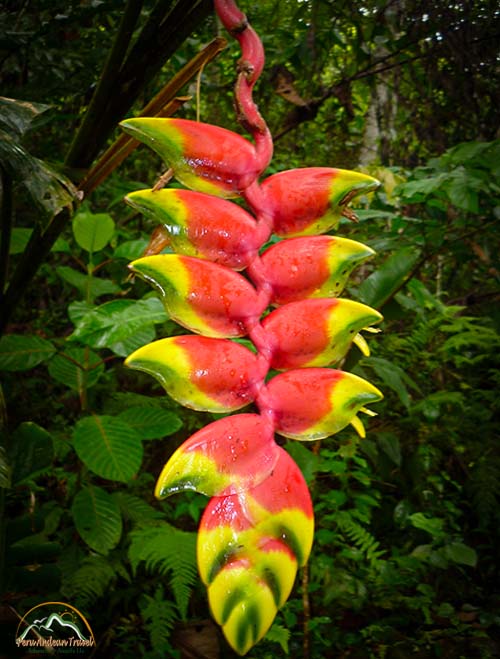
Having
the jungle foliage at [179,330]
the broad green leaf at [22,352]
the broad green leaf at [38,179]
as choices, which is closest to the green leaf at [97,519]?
the jungle foliage at [179,330]

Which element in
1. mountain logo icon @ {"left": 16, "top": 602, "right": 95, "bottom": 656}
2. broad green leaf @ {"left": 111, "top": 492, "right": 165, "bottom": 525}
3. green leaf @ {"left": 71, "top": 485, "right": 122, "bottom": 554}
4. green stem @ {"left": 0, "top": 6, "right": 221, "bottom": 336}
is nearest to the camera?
green stem @ {"left": 0, "top": 6, "right": 221, "bottom": 336}

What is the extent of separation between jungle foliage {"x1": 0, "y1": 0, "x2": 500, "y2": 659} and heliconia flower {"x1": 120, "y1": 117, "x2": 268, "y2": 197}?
0.42 feet

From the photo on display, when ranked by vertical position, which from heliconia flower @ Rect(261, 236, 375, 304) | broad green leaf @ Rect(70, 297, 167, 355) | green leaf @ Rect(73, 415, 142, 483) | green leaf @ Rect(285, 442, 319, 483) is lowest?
green leaf @ Rect(73, 415, 142, 483)

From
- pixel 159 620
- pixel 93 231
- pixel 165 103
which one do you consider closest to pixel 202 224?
pixel 165 103

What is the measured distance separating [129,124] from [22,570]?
0.67m

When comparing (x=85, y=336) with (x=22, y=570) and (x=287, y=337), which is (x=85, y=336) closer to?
(x=22, y=570)

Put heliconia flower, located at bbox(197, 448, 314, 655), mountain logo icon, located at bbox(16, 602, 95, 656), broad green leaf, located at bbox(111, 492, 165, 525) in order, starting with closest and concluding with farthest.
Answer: heliconia flower, located at bbox(197, 448, 314, 655)
mountain logo icon, located at bbox(16, 602, 95, 656)
broad green leaf, located at bbox(111, 492, 165, 525)

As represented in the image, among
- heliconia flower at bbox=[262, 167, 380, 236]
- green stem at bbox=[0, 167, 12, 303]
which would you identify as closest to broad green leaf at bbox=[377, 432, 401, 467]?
green stem at bbox=[0, 167, 12, 303]

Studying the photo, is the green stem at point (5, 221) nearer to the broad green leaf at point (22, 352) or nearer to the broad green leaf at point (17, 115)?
the broad green leaf at point (17, 115)

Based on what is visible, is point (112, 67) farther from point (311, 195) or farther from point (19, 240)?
point (19, 240)

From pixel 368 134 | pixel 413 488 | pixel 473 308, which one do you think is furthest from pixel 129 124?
pixel 368 134

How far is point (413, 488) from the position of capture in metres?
1.64

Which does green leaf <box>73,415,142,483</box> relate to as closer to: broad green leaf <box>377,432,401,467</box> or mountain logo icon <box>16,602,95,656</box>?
mountain logo icon <box>16,602,95,656</box>

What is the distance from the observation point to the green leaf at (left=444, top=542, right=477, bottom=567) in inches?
50.3
